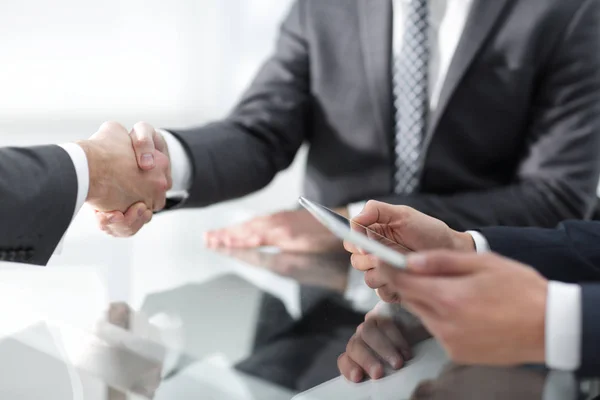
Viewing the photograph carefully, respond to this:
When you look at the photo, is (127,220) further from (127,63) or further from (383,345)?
(127,63)

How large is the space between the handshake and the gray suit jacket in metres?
0.10

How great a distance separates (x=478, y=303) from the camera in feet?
1.67

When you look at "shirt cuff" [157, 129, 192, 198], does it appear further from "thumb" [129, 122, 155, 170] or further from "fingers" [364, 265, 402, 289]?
"fingers" [364, 265, 402, 289]

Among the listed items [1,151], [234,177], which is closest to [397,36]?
[234,177]

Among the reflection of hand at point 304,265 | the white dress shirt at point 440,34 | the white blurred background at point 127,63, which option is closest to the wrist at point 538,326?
the reflection of hand at point 304,265

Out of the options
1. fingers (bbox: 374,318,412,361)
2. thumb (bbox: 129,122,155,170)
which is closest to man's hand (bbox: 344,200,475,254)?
fingers (bbox: 374,318,412,361)

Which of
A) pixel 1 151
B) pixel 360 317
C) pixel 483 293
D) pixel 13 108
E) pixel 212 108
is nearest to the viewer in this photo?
pixel 483 293

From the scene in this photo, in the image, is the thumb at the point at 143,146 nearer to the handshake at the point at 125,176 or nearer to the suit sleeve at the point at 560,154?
the handshake at the point at 125,176

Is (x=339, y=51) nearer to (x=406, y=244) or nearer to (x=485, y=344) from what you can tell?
(x=406, y=244)

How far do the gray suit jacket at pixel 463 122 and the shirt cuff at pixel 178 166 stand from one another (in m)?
Answer: 0.01

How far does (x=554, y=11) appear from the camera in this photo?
1.21m

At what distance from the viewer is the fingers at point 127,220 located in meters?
1.04

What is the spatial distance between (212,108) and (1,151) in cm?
160

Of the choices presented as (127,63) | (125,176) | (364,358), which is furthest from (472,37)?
(127,63)
